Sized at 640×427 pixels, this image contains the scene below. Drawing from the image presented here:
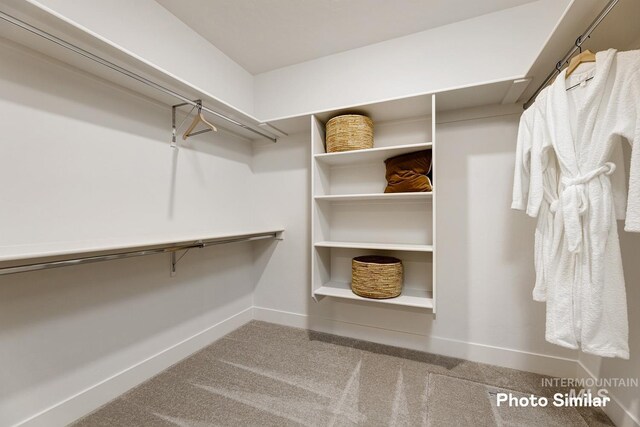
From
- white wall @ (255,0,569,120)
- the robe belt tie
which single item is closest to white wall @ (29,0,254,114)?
white wall @ (255,0,569,120)

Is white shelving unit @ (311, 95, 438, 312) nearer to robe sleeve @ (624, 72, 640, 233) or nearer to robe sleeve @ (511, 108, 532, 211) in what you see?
robe sleeve @ (511, 108, 532, 211)

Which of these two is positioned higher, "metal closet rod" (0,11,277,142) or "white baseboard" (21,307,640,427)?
"metal closet rod" (0,11,277,142)

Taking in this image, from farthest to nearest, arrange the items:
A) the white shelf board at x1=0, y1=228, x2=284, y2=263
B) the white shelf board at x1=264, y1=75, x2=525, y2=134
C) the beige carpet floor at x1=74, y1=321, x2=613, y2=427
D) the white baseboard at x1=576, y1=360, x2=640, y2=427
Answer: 1. the white shelf board at x1=264, y1=75, x2=525, y2=134
2. the beige carpet floor at x1=74, y1=321, x2=613, y2=427
3. the white baseboard at x1=576, y1=360, x2=640, y2=427
4. the white shelf board at x1=0, y1=228, x2=284, y2=263

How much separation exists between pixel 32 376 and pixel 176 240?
32.4 inches

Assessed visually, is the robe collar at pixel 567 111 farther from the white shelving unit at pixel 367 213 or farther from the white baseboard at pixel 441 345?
the white baseboard at pixel 441 345

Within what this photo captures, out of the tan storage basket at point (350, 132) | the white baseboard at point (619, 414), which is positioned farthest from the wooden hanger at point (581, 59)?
the white baseboard at point (619, 414)

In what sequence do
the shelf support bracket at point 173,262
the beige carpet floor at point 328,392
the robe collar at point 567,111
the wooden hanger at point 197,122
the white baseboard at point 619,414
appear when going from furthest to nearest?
1. the shelf support bracket at point 173,262
2. the wooden hanger at point 197,122
3. the beige carpet floor at point 328,392
4. the white baseboard at point 619,414
5. the robe collar at point 567,111

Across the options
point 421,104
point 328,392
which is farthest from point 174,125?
point 328,392

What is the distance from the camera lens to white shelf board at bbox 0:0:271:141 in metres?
0.92

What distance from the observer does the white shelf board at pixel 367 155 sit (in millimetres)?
1620

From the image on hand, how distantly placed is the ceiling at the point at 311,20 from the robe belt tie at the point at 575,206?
1.32 m

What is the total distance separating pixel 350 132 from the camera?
1765 millimetres

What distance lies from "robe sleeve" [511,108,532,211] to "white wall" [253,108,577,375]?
0.33 metres

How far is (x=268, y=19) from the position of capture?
1.75 meters
